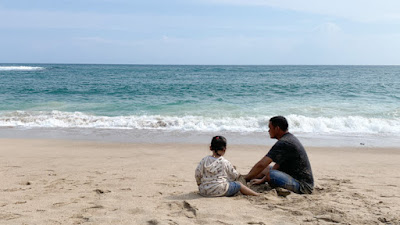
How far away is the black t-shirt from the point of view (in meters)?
4.70

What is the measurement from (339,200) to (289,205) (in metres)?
0.71

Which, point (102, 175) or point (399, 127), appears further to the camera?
point (399, 127)

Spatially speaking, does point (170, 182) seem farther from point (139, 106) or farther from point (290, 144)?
point (139, 106)

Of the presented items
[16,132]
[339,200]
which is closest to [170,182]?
[339,200]

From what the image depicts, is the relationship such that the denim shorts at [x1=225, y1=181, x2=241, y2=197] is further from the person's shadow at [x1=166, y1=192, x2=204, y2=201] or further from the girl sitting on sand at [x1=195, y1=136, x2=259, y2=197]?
the person's shadow at [x1=166, y1=192, x2=204, y2=201]

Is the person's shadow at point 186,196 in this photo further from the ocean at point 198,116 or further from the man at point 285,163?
the ocean at point 198,116

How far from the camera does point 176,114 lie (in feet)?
51.9

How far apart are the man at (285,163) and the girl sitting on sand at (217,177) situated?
0.30 meters

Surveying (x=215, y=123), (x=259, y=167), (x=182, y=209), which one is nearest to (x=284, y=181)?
(x=259, y=167)

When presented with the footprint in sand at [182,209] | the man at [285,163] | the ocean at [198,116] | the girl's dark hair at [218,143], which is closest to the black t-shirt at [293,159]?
the man at [285,163]

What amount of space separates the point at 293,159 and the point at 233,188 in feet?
2.90

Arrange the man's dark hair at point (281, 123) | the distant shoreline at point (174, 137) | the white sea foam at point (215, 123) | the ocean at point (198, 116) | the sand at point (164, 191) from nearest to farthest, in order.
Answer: the sand at point (164, 191), the man's dark hair at point (281, 123), the distant shoreline at point (174, 137), the ocean at point (198, 116), the white sea foam at point (215, 123)

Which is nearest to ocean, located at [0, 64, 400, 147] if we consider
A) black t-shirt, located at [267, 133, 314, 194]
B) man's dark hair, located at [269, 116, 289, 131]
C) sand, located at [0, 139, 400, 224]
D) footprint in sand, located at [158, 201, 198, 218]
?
sand, located at [0, 139, 400, 224]

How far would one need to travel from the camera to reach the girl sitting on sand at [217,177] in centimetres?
457
